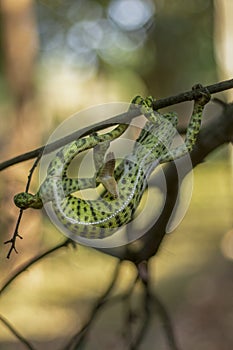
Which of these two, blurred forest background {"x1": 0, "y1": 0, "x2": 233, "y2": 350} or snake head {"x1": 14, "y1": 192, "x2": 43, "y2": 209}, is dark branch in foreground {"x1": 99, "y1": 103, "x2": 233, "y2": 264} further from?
blurred forest background {"x1": 0, "y1": 0, "x2": 233, "y2": 350}

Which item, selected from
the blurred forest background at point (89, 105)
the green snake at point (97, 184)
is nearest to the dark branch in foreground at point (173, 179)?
the green snake at point (97, 184)

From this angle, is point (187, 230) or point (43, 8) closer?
point (187, 230)

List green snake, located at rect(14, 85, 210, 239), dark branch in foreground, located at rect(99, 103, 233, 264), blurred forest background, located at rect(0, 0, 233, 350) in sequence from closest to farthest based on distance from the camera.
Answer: green snake, located at rect(14, 85, 210, 239)
dark branch in foreground, located at rect(99, 103, 233, 264)
blurred forest background, located at rect(0, 0, 233, 350)

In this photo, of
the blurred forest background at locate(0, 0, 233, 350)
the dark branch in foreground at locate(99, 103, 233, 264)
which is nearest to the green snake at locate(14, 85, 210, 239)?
the dark branch in foreground at locate(99, 103, 233, 264)

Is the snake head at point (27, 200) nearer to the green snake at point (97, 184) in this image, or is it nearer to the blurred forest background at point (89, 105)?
the green snake at point (97, 184)

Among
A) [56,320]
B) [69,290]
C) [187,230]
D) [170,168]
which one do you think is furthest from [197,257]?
[170,168]

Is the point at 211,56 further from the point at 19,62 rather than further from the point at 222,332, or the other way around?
the point at 222,332
